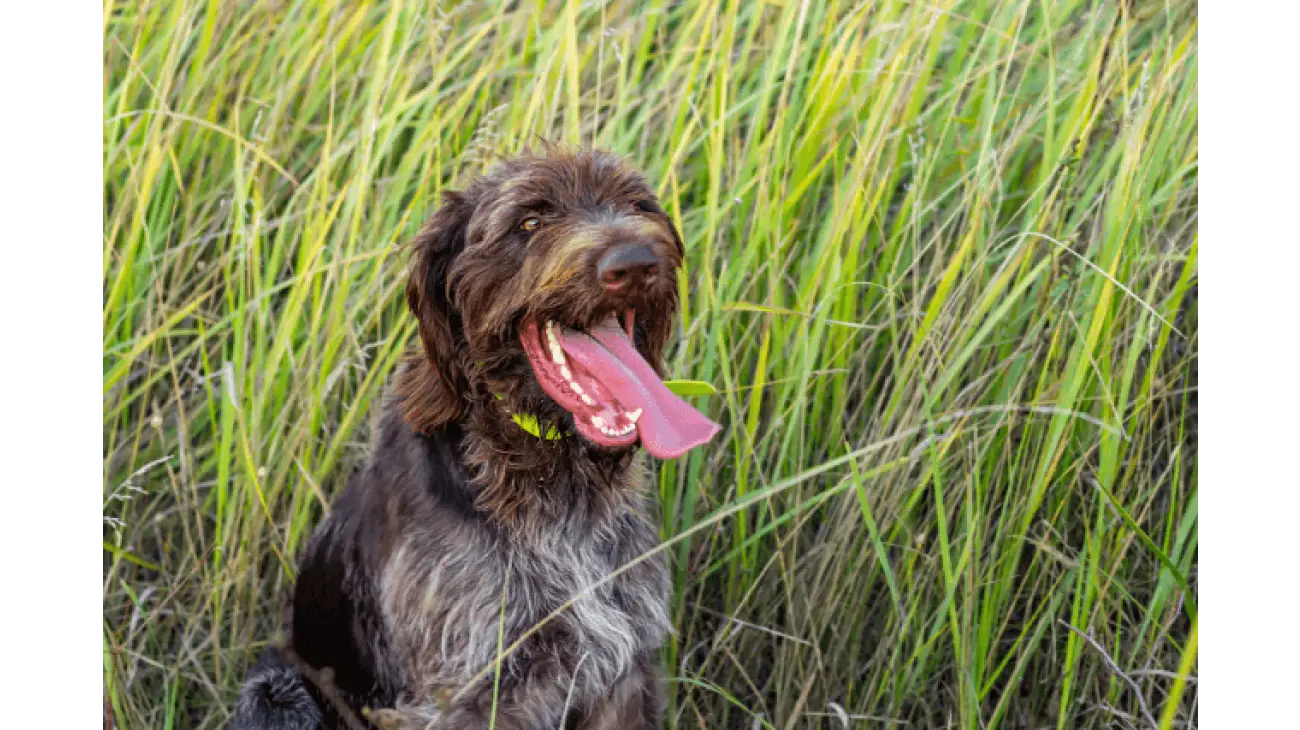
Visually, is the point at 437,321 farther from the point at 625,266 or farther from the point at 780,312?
the point at 780,312

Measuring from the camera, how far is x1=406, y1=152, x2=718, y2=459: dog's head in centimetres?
264

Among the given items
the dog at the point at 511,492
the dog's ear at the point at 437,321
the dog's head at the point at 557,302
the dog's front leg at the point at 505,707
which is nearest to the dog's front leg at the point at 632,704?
the dog at the point at 511,492

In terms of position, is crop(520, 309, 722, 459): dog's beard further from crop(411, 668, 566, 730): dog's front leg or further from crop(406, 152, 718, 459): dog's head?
crop(411, 668, 566, 730): dog's front leg

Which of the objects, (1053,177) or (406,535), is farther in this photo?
(1053,177)

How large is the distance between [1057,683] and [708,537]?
90 centimetres

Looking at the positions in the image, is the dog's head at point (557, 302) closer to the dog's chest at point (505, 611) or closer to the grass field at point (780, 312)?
the dog's chest at point (505, 611)

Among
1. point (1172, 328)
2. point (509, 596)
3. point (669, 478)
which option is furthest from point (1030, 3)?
→ point (509, 596)

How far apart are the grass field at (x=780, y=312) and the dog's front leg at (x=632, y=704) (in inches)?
7.5

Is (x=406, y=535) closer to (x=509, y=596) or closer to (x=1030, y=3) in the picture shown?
(x=509, y=596)

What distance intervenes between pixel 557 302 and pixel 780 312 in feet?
2.85

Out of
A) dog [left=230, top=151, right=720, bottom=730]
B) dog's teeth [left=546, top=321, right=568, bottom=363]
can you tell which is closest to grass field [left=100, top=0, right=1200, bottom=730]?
dog [left=230, top=151, right=720, bottom=730]

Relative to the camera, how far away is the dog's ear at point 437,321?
2.89 m
